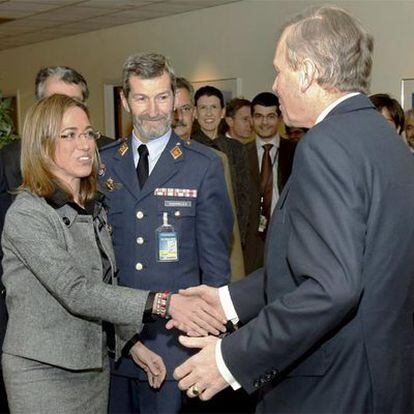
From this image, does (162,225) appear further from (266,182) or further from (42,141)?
(266,182)

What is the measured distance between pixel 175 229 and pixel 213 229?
143 mm

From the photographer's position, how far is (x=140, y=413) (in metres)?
2.55

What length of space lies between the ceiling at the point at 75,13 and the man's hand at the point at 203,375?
22.4ft

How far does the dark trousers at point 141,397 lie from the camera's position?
2514mm

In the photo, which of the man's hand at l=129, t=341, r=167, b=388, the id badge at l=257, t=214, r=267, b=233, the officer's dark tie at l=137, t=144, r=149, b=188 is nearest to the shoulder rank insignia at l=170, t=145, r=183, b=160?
the officer's dark tie at l=137, t=144, r=149, b=188

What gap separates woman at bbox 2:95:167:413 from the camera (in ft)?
7.06

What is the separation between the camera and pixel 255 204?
484 cm

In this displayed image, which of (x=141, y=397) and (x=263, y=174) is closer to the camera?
(x=141, y=397)

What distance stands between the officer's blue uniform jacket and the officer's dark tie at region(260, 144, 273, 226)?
8.22ft

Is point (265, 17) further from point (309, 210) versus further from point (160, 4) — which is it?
point (309, 210)

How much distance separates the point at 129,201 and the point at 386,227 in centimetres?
125

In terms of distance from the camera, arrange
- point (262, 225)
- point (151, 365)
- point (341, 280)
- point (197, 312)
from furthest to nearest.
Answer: point (262, 225) → point (151, 365) → point (197, 312) → point (341, 280)

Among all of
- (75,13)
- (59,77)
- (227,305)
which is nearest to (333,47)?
(227,305)

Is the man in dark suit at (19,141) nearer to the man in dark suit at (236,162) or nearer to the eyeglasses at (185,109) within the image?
the eyeglasses at (185,109)
